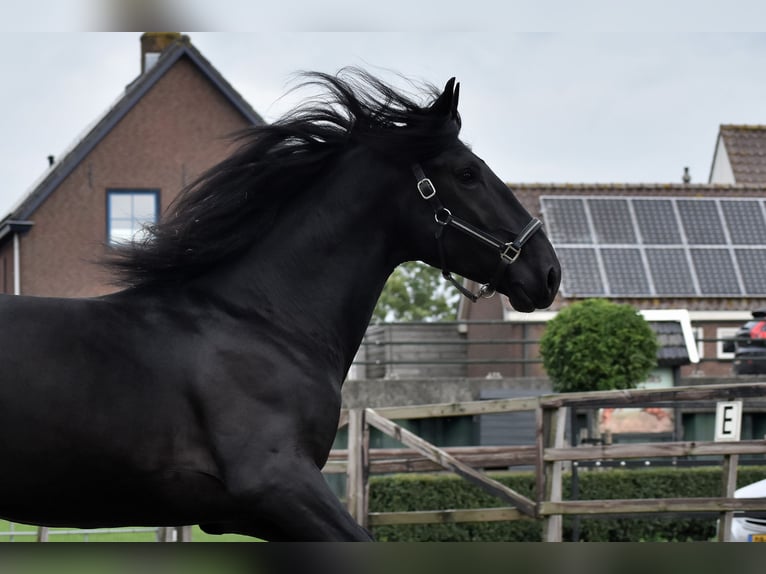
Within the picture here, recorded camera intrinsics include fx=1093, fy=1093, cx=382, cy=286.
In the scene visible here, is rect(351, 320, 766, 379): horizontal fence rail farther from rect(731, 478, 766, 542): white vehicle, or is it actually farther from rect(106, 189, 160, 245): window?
rect(731, 478, 766, 542): white vehicle

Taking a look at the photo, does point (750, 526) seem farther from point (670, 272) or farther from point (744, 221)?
point (744, 221)

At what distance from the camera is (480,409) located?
8461 mm

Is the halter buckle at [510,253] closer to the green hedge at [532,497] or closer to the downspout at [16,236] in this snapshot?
the green hedge at [532,497]

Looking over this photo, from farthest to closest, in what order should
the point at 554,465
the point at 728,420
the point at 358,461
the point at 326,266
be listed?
the point at 358,461
the point at 554,465
the point at 728,420
the point at 326,266

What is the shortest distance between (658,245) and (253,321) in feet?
69.0

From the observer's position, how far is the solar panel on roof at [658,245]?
74.8 ft

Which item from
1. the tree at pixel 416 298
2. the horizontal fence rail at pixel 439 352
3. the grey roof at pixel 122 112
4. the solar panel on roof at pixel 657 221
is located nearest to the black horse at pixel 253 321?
the horizontal fence rail at pixel 439 352

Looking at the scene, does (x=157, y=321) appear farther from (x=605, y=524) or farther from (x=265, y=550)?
(x=605, y=524)

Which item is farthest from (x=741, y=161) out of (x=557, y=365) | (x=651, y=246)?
(x=557, y=365)

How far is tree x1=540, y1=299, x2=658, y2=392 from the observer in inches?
613

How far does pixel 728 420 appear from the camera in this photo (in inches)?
303

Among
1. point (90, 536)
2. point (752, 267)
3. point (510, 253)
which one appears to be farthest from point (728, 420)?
point (752, 267)

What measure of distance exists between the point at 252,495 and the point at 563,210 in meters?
21.2

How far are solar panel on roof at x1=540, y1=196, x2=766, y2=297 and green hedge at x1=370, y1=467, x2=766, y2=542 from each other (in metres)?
10.2
